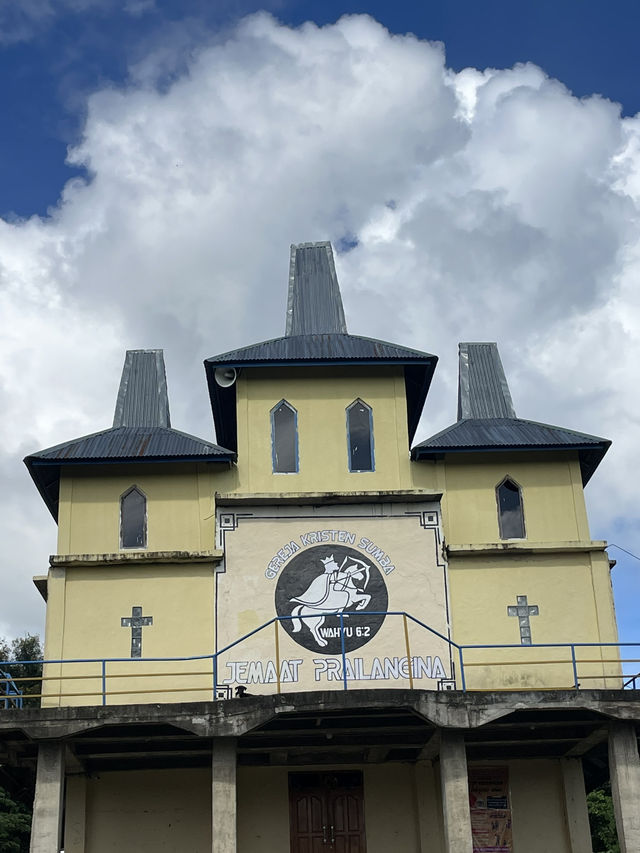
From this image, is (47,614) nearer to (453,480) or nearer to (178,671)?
(178,671)

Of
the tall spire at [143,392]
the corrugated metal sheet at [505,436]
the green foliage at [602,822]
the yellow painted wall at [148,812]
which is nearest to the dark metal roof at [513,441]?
the corrugated metal sheet at [505,436]

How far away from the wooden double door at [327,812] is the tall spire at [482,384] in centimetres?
943

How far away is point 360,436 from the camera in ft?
90.2

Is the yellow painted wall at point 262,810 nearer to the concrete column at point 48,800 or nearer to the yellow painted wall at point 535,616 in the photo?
the yellow painted wall at point 535,616

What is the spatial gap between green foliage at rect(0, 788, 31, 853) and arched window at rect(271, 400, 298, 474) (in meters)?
17.0

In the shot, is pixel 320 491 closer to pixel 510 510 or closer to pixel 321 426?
pixel 321 426

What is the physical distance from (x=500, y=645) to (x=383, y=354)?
7.77m

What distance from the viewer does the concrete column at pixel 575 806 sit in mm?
25031

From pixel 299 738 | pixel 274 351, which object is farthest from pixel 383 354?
pixel 299 738

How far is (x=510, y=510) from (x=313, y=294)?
8097 mm

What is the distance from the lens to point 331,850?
2517 cm

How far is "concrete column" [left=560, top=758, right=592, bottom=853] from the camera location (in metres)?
25.0

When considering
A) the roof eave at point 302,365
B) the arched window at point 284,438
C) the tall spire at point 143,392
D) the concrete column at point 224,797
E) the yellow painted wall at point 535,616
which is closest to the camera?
the concrete column at point 224,797

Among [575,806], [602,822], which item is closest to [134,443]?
[575,806]
